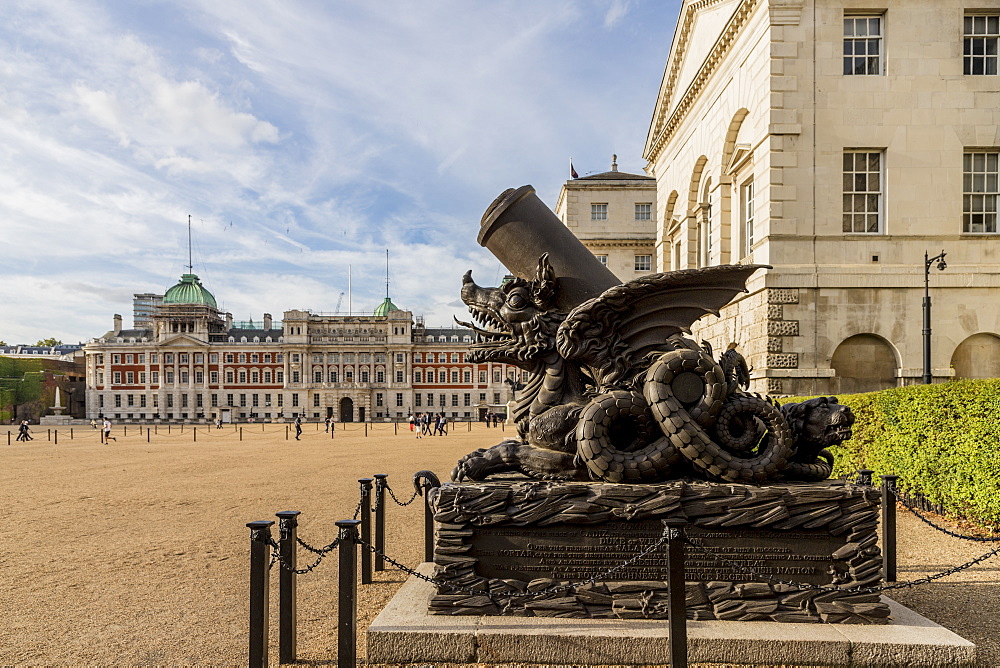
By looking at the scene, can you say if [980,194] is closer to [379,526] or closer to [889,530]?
[889,530]

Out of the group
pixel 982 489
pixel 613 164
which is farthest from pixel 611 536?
pixel 613 164

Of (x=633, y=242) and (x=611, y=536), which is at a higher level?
(x=633, y=242)

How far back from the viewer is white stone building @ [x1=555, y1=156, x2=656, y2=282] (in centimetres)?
3469

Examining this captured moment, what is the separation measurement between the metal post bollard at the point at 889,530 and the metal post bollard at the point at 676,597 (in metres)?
3.26

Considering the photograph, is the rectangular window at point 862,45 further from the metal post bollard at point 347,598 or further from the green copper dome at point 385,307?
the green copper dome at point 385,307

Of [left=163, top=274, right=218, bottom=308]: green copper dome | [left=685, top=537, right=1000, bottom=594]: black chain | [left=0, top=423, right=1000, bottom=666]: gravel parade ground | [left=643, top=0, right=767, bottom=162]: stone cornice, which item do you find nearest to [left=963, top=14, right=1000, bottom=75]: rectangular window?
[left=643, top=0, right=767, bottom=162]: stone cornice

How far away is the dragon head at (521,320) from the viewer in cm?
482

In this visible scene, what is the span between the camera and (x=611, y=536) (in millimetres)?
4086

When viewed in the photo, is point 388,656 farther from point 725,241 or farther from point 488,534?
point 725,241

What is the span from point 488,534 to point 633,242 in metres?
32.1

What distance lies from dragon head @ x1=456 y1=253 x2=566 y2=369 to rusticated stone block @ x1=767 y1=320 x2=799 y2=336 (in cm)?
1024

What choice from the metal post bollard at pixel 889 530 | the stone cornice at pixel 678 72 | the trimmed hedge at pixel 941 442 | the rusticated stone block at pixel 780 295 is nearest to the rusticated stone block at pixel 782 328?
the rusticated stone block at pixel 780 295

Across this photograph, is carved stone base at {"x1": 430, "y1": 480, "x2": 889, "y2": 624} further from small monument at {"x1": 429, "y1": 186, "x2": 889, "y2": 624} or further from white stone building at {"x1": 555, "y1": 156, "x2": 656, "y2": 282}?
white stone building at {"x1": 555, "y1": 156, "x2": 656, "y2": 282}

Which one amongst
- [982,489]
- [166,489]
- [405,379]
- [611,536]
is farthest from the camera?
[405,379]
